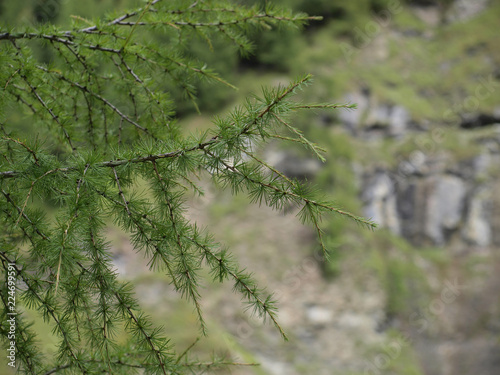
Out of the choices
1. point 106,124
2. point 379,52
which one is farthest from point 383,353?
point 379,52

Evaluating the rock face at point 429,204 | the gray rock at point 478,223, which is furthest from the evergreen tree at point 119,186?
the gray rock at point 478,223

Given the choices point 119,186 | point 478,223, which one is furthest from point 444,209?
point 119,186

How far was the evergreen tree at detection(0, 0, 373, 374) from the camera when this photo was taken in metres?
1.38

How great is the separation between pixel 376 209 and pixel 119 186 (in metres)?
8.98

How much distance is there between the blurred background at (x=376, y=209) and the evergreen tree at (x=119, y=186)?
4.44 meters

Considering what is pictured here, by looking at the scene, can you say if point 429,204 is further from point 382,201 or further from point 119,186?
point 119,186

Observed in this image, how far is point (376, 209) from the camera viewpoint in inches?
381

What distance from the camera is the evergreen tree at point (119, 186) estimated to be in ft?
4.51

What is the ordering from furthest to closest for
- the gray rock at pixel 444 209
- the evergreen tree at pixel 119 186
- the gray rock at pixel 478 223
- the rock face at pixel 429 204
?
the gray rock at pixel 444 209 < the rock face at pixel 429 204 < the gray rock at pixel 478 223 < the evergreen tree at pixel 119 186

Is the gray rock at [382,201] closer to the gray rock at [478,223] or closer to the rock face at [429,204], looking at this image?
the rock face at [429,204]

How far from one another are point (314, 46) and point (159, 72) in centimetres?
1099

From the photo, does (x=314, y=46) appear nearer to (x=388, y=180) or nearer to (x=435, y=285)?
(x=388, y=180)

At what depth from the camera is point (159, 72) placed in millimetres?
2164

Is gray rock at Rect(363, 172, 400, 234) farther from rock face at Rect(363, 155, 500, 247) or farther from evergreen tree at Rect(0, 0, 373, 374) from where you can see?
evergreen tree at Rect(0, 0, 373, 374)
